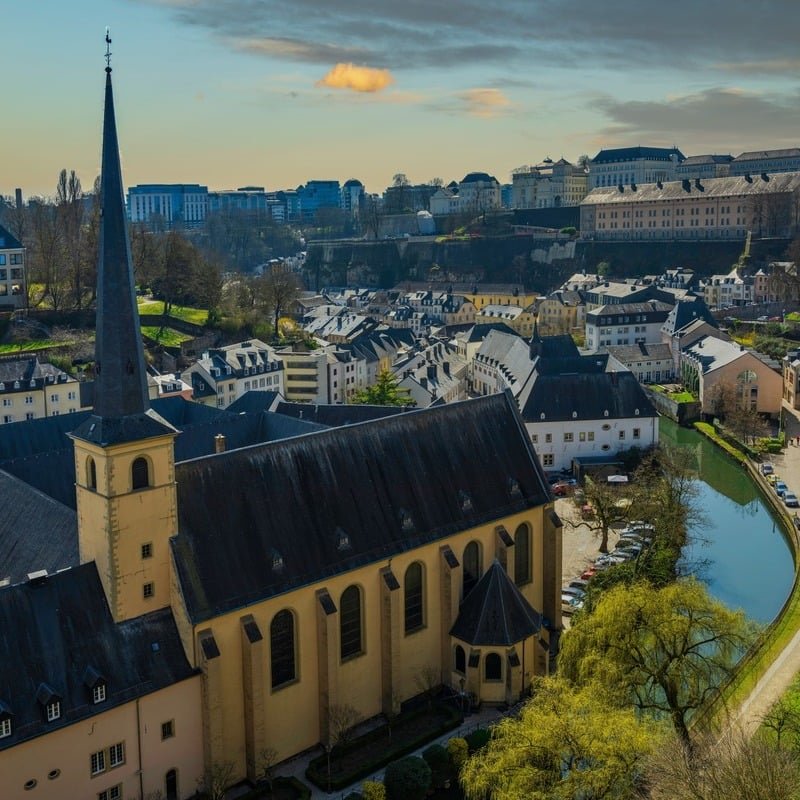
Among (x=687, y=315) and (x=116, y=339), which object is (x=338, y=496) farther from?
(x=687, y=315)

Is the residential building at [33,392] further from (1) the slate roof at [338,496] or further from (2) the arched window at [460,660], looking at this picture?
(2) the arched window at [460,660]

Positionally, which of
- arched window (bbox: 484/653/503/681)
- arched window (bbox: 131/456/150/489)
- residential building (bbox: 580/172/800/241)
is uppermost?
residential building (bbox: 580/172/800/241)

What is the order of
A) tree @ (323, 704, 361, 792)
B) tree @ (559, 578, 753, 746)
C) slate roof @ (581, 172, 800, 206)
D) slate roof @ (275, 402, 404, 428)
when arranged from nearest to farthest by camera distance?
tree @ (559, 578, 753, 746) < tree @ (323, 704, 361, 792) < slate roof @ (275, 402, 404, 428) < slate roof @ (581, 172, 800, 206)

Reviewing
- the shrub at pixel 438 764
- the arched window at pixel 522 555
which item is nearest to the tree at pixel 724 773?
the shrub at pixel 438 764

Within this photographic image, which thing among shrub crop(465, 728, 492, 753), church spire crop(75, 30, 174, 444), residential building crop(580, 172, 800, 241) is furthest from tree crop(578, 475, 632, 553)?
residential building crop(580, 172, 800, 241)

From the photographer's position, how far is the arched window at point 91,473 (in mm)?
28969

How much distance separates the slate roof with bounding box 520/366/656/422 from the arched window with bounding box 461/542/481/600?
108ft

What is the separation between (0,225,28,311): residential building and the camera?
96938mm

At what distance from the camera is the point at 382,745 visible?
3347 cm

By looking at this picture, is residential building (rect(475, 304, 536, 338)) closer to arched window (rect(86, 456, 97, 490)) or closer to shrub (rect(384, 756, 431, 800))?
shrub (rect(384, 756, 431, 800))

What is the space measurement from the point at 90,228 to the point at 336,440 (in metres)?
83.3

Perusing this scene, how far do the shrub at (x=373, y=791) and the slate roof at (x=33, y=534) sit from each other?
11.6 m

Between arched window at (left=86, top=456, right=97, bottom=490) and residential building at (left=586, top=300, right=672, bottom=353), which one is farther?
residential building at (left=586, top=300, right=672, bottom=353)

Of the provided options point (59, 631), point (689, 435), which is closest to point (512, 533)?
point (59, 631)
